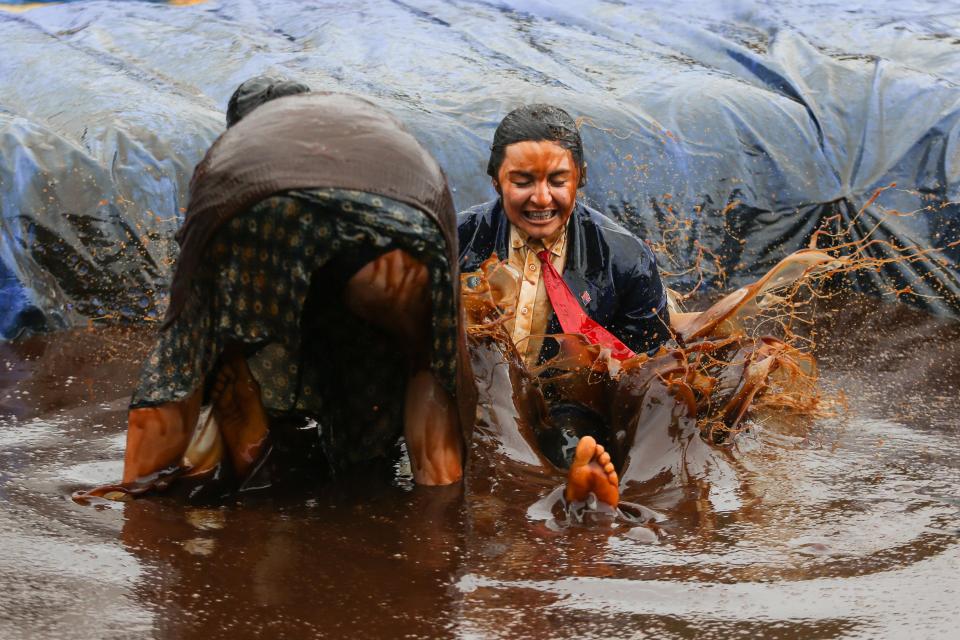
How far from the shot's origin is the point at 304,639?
7.22 ft

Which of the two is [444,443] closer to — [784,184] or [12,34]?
[784,184]

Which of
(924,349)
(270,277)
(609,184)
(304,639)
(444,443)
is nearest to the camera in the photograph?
(304,639)

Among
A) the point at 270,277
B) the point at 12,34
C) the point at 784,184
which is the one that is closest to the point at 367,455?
the point at 270,277

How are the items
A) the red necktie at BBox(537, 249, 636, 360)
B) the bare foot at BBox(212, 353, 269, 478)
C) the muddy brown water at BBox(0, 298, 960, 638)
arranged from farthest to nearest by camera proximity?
the red necktie at BBox(537, 249, 636, 360), the bare foot at BBox(212, 353, 269, 478), the muddy brown water at BBox(0, 298, 960, 638)

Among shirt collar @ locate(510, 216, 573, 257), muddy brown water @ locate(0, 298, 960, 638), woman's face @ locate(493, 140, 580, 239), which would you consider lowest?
muddy brown water @ locate(0, 298, 960, 638)

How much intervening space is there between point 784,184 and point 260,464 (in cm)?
386

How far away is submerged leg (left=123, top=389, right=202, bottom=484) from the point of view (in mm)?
2811

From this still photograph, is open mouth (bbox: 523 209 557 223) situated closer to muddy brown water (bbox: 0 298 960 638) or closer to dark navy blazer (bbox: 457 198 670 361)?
dark navy blazer (bbox: 457 198 670 361)

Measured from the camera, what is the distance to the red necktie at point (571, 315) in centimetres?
380

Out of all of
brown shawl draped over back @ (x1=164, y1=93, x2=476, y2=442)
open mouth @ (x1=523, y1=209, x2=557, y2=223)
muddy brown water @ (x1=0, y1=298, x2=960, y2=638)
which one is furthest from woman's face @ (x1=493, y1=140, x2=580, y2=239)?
brown shawl draped over back @ (x1=164, y1=93, x2=476, y2=442)

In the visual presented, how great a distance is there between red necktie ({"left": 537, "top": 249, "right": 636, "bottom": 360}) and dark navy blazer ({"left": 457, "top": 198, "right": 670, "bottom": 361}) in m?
0.04

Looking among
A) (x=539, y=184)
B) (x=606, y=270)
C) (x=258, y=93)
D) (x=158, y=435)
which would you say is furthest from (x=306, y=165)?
(x=606, y=270)

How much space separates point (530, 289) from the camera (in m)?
3.91

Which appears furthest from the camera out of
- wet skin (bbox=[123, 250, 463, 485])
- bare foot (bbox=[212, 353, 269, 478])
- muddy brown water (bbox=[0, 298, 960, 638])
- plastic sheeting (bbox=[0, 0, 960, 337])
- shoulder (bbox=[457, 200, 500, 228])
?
plastic sheeting (bbox=[0, 0, 960, 337])
